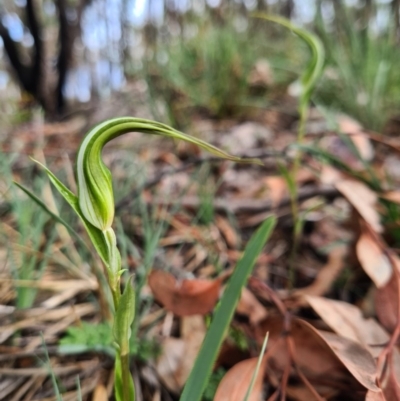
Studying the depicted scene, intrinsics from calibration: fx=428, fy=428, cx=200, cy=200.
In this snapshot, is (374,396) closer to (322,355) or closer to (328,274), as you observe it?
(322,355)

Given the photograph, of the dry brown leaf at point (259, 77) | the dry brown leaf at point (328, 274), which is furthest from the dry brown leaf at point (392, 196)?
the dry brown leaf at point (259, 77)

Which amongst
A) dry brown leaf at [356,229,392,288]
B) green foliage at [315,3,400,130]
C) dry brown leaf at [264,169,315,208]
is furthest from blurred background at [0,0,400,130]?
dry brown leaf at [356,229,392,288]

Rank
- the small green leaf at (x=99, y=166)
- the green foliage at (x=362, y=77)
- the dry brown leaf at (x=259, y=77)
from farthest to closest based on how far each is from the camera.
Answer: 1. the dry brown leaf at (x=259, y=77)
2. the green foliage at (x=362, y=77)
3. the small green leaf at (x=99, y=166)

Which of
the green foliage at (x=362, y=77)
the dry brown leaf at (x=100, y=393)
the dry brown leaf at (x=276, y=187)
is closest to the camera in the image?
the dry brown leaf at (x=100, y=393)

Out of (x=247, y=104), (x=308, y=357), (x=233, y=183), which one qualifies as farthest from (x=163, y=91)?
(x=308, y=357)

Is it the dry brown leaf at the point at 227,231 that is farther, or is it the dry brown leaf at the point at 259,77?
the dry brown leaf at the point at 259,77

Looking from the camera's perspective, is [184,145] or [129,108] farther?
[129,108]

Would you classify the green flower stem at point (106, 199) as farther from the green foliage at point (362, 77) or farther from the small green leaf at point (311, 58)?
the green foliage at point (362, 77)

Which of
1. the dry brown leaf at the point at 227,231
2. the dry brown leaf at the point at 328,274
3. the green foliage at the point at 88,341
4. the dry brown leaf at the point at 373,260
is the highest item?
the dry brown leaf at the point at 373,260

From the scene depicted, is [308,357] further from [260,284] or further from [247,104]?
[247,104]
